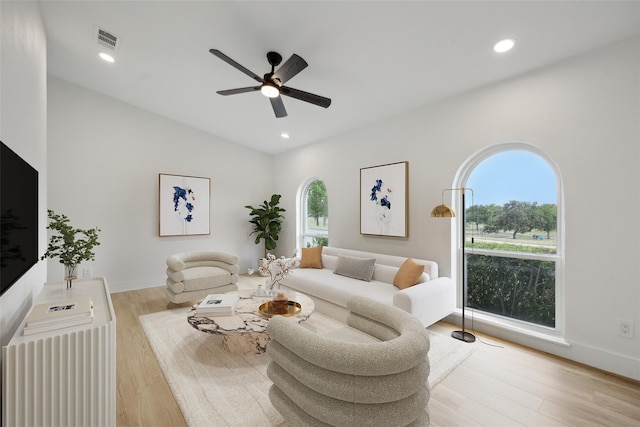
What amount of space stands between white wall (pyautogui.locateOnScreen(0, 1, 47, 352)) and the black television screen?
0.13m

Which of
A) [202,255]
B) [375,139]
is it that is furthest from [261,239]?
[375,139]

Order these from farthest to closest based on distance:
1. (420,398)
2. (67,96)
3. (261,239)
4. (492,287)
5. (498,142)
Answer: (261,239)
(67,96)
(492,287)
(498,142)
(420,398)

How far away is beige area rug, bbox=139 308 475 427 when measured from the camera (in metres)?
1.80

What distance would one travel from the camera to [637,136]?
2.15m

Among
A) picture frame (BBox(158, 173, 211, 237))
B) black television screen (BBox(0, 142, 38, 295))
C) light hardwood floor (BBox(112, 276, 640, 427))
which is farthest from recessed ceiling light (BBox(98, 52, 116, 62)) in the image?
light hardwood floor (BBox(112, 276, 640, 427))

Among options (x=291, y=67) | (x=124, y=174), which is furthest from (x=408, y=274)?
(x=124, y=174)

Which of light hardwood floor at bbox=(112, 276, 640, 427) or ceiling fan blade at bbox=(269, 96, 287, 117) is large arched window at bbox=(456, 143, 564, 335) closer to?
light hardwood floor at bbox=(112, 276, 640, 427)

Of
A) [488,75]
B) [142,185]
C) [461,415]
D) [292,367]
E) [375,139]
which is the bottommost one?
[461,415]

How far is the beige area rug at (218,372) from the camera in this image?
5.90 feet

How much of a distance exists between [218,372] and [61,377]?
118 centimetres

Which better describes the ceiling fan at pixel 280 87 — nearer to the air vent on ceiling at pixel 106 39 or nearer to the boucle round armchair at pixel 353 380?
the air vent on ceiling at pixel 106 39

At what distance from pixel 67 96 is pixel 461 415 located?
6.22 meters

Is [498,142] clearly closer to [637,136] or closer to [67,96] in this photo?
[637,136]

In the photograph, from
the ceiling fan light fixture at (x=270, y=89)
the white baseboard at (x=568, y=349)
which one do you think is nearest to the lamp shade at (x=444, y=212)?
the white baseboard at (x=568, y=349)
